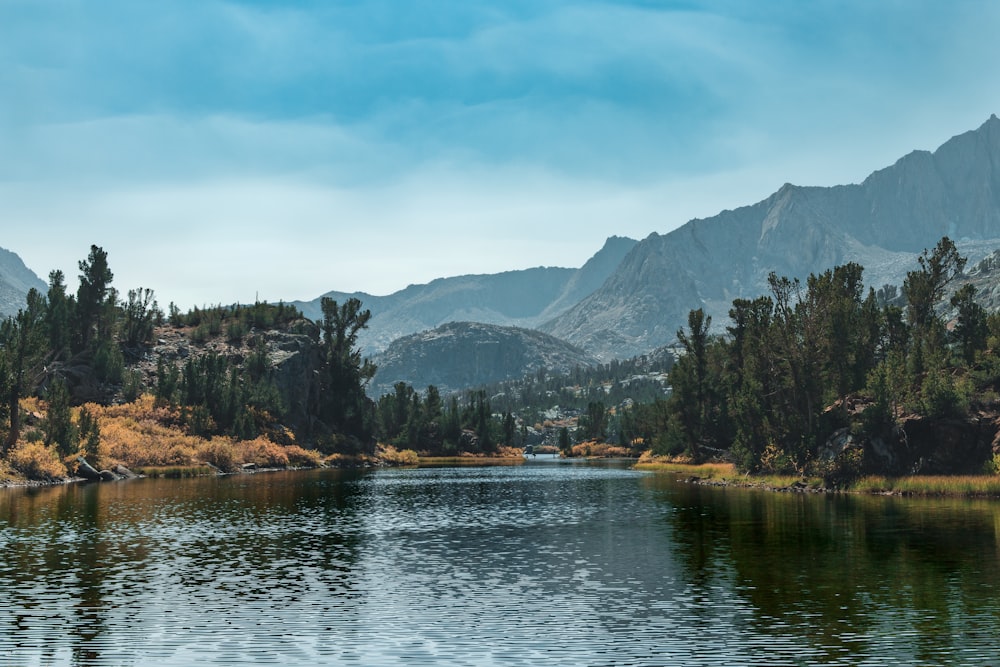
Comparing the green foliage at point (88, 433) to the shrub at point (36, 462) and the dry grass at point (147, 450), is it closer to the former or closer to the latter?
the dry grass at point (147, 450)

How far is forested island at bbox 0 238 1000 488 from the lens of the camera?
87.4 metres

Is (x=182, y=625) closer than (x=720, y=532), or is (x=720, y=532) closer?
(x=182, y=625)

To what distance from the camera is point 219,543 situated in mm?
51875

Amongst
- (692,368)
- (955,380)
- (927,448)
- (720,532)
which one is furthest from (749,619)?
(692,368)

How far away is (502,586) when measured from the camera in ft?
125

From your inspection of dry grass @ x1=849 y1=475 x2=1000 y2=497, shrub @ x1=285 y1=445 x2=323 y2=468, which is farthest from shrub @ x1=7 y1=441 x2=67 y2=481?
dry grass @ x1=849 y1=475 x2=1000 y2=497

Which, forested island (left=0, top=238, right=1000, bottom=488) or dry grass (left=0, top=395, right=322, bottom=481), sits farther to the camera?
dry grass (left=0, top=395, right=322, bottom=481)

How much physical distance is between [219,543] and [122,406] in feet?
345

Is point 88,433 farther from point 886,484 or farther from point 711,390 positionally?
point 886,484

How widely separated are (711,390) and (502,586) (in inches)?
4382

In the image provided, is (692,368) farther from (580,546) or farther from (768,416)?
(580,546)

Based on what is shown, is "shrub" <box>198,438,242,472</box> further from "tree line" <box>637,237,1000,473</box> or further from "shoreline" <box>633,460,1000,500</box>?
"tree line" <box>637,237,1000,473</box>

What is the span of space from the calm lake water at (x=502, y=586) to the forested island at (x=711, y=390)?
1565cm

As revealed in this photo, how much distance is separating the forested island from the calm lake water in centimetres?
1565
